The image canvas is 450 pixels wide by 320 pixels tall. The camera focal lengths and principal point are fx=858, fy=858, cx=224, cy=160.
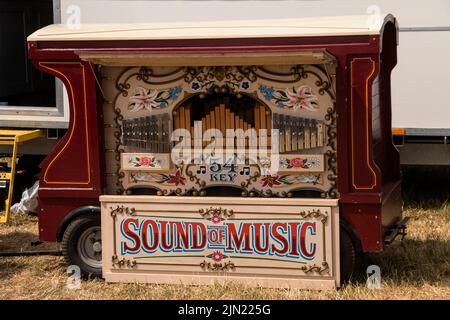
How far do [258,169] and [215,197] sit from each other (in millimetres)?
363

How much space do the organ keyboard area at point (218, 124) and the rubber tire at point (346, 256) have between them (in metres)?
0.66

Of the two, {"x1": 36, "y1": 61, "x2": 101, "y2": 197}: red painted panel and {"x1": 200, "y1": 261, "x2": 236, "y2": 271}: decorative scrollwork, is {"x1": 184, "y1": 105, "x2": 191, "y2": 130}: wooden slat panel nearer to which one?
{"x1": 36, "y1": 61, "x2": 101, "y2": 197}: red painted panel

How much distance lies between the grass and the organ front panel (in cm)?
69

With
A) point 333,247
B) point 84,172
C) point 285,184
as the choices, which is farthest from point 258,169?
point 84,172

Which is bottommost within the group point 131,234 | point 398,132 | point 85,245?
point 85,245

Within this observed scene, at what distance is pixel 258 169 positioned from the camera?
6.04 meters

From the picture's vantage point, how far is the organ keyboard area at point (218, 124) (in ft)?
19.6

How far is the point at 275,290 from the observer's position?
5.93m

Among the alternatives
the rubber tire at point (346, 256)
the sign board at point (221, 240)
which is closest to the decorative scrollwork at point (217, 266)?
the sign board at point (221, 240)

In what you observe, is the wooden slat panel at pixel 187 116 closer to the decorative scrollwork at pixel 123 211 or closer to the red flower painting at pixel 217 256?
the decorative scrollwork at pixel 123 211

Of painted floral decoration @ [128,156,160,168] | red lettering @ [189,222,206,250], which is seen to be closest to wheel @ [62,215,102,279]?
painted floral decoration @ [128,156,160,168]

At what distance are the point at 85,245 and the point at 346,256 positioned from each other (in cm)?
195

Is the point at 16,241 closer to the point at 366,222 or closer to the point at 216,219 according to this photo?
the point at 216,219

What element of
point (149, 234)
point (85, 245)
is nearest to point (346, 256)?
point (149, 234)
